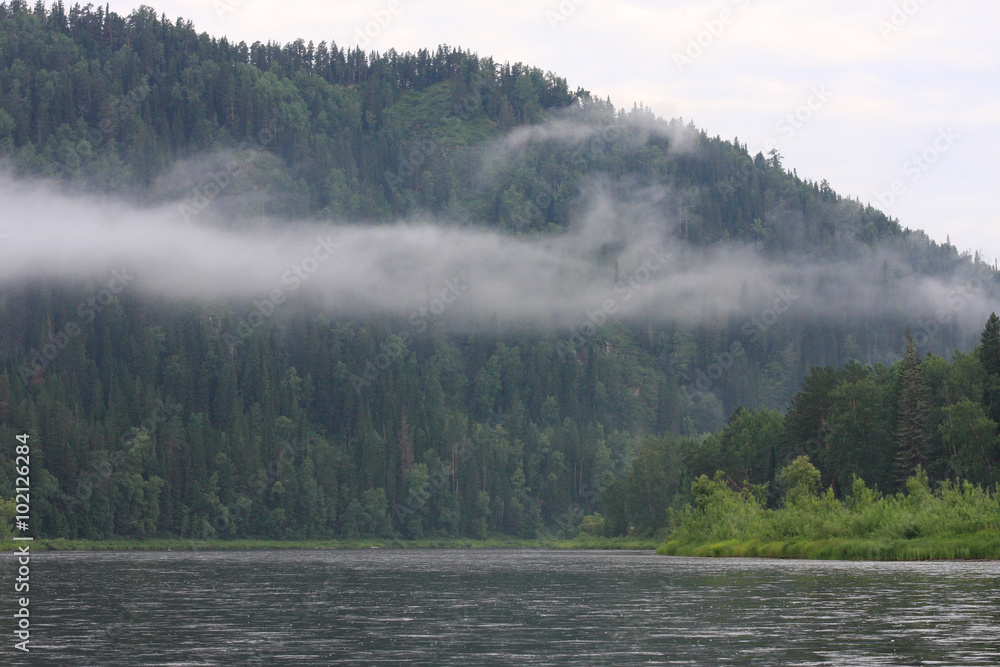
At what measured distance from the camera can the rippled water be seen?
3747 centimetres

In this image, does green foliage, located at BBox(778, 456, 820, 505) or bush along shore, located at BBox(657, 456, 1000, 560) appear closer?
bush along shore, located at BBox(657, 456, 1000, 560)

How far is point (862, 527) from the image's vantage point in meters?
109

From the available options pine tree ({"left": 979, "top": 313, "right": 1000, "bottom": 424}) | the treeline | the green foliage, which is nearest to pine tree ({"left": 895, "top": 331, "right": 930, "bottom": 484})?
the treeline

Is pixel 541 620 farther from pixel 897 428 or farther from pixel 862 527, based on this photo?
pixel 897 428

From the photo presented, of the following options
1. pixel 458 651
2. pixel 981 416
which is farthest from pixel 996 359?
pixel 458 651

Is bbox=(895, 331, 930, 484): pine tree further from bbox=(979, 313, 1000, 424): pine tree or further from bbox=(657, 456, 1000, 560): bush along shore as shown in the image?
bbox=(979, 313, 1000, 424): pine tree

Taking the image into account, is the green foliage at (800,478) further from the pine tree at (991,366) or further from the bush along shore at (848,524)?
the pine tree at (991,366)

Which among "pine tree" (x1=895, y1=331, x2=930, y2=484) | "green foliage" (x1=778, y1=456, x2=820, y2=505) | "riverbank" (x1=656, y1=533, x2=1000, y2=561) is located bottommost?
"riverbank" (x1=656, y1=533, x2=1000, y2=561)

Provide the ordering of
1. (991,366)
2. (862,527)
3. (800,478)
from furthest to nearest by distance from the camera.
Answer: (800,478) → (991,366) → (862,527)

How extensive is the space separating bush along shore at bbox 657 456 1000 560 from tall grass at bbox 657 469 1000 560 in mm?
75

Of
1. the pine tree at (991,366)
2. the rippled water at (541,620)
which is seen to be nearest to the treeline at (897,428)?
the pine tree at (991,366)

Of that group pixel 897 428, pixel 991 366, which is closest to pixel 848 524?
pixel 897 428

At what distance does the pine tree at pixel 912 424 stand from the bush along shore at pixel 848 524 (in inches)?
215

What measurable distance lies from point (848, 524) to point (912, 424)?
32.3 m
